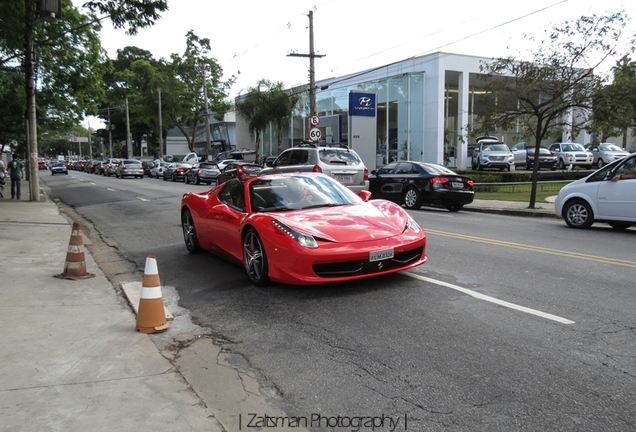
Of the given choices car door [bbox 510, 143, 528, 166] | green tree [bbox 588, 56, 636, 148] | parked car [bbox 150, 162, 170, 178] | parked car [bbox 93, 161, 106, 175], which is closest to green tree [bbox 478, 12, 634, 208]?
green tree [bbox 588, 56, 636, 148]

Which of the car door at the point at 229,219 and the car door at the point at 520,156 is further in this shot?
the car door at the point at 520,156

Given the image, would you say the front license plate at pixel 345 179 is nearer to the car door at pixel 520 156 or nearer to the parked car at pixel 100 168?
the car door at pixel 520 156

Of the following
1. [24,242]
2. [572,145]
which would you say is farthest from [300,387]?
[572,145]

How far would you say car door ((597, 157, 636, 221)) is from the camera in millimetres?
10711

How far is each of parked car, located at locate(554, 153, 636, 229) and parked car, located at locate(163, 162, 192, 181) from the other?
29.3 metres

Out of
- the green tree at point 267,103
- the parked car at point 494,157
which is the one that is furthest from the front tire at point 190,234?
the green tree at point 267,103

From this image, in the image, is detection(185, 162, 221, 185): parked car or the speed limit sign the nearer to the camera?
the speed limit sign

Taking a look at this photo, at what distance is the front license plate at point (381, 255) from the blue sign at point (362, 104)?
18.4 m

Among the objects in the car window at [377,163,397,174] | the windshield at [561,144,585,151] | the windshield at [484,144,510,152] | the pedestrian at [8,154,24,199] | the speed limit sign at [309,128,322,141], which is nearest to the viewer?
the car window at [377,163,397,174]

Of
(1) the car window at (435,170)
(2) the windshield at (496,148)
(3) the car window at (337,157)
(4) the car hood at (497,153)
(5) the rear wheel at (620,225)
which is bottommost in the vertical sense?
(5) the rear wheel at (620,225)

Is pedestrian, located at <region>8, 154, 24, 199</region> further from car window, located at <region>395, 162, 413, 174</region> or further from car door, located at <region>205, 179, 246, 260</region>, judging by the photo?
car door, located at <region>205, 179, 246, 260</region>

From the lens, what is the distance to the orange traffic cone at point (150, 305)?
16.5 ft

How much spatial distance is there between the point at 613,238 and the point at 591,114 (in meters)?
6.57

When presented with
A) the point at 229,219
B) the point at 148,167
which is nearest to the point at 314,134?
the point at 229,219
